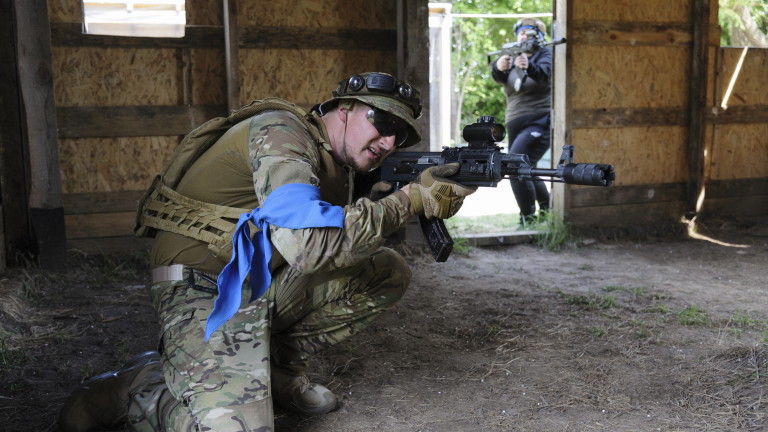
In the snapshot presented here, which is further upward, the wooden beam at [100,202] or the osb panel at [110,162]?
the osb panel at [110,162]

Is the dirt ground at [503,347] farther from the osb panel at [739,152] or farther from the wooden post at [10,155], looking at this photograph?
the osb panel at [739,152]

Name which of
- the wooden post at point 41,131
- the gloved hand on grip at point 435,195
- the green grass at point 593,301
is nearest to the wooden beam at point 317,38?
the wooden post at point 41,131

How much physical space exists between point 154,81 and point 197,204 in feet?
11.5

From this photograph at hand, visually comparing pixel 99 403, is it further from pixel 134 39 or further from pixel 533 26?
pixel 533 26

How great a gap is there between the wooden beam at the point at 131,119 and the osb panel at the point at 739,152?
5314 mm

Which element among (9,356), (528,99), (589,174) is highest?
(528,99)

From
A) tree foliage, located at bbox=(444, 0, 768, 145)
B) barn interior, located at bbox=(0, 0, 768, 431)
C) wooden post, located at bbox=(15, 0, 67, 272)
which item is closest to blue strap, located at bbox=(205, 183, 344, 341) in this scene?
barn interior, located at bbox=(0, 0, 768, 431)

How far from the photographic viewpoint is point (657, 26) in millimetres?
7480

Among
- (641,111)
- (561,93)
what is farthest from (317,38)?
(641,111)

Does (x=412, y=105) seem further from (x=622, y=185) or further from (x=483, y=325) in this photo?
(x=622, y=185)

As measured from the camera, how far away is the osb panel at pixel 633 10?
7.11 m

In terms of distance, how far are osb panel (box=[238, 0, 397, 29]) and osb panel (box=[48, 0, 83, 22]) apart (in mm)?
1257

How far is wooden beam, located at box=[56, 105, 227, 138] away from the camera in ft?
19.3

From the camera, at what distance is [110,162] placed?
19.8ft
